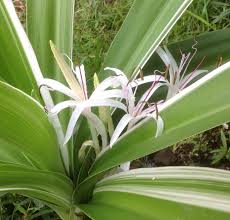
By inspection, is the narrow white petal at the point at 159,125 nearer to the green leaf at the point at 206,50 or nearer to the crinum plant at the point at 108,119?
the crinum plant at the point at 108,119

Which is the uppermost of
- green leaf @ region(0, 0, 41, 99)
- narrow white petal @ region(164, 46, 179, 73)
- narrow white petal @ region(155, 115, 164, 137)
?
narrow white petal @ region(164, 46, 179, 73)

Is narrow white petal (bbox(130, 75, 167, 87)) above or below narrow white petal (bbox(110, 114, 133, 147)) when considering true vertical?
above

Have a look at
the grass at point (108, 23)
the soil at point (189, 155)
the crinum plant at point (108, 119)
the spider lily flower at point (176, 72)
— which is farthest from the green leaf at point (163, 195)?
the grass at point (108, 23)

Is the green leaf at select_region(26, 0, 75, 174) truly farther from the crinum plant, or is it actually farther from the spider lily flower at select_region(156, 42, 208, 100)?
the spider lily flower at select_region(156, 42, 208, 100)

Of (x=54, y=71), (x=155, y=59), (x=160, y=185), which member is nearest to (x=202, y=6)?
(x=155, y=59)

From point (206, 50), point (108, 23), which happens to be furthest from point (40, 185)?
point (108, 23)

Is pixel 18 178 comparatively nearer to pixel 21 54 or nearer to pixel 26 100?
pixel 26 100

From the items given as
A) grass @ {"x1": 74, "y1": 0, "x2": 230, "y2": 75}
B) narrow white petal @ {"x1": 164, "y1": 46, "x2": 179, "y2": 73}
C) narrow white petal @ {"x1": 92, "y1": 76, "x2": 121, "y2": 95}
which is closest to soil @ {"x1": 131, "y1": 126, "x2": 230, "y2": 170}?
grass @ {"x1": 74, "y1": 0, "x2": 230, "y2": 75}
